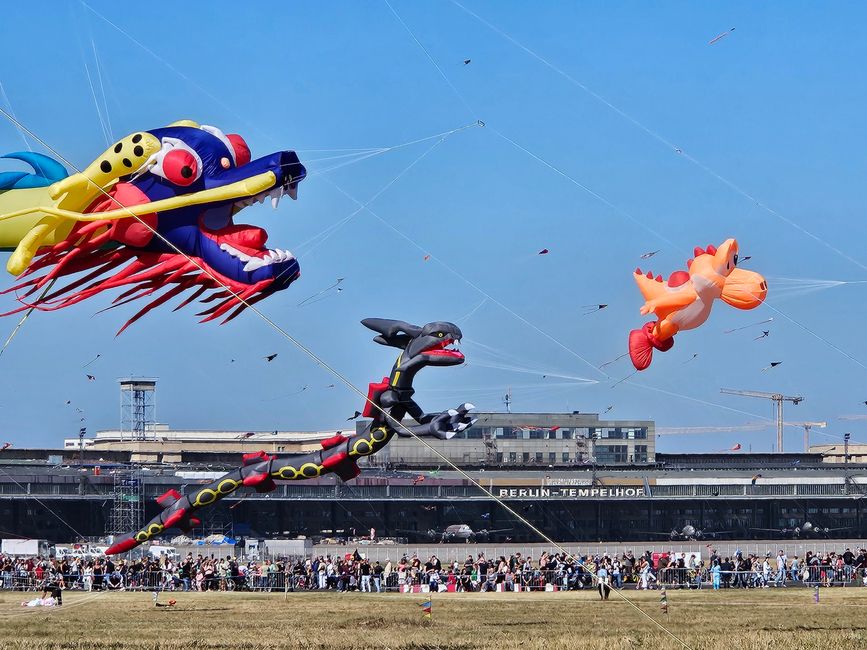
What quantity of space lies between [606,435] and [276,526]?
5421 centimetres

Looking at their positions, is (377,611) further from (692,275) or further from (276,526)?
(276,526)

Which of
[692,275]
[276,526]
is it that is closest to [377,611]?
[692,275]

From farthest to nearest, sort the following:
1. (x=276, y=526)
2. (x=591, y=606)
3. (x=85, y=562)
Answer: (x=276, y=526) → (x=85, y=562) → (x=591, y=606)

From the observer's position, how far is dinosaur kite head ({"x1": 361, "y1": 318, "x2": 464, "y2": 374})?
22875 millimetres

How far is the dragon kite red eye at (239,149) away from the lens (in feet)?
70.8

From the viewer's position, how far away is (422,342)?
2305 centimetres

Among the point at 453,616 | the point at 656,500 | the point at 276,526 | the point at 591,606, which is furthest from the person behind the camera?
the point at 656,500

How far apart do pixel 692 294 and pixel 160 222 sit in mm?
8525

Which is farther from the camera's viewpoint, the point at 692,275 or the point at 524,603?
the point at 524,603

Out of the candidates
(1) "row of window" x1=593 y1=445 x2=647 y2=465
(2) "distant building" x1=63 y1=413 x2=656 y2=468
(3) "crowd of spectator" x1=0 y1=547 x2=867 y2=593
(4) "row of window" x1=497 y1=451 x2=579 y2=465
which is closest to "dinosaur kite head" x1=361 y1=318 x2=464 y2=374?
(3) "crowd of spectator" x1=0 y1=547 x2=867 y2=593

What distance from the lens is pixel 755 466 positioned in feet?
390

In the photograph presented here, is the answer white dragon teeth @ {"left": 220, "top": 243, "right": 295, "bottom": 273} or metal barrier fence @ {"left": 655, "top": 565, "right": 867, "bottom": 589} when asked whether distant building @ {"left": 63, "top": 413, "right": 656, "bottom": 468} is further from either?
white dragon teeth @ {"left": 220, "top": 243, "right": 295, "bottom": 273}

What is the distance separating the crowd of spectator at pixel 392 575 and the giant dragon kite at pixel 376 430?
860 inches

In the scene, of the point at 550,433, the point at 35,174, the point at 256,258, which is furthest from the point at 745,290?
the point at 550,433
